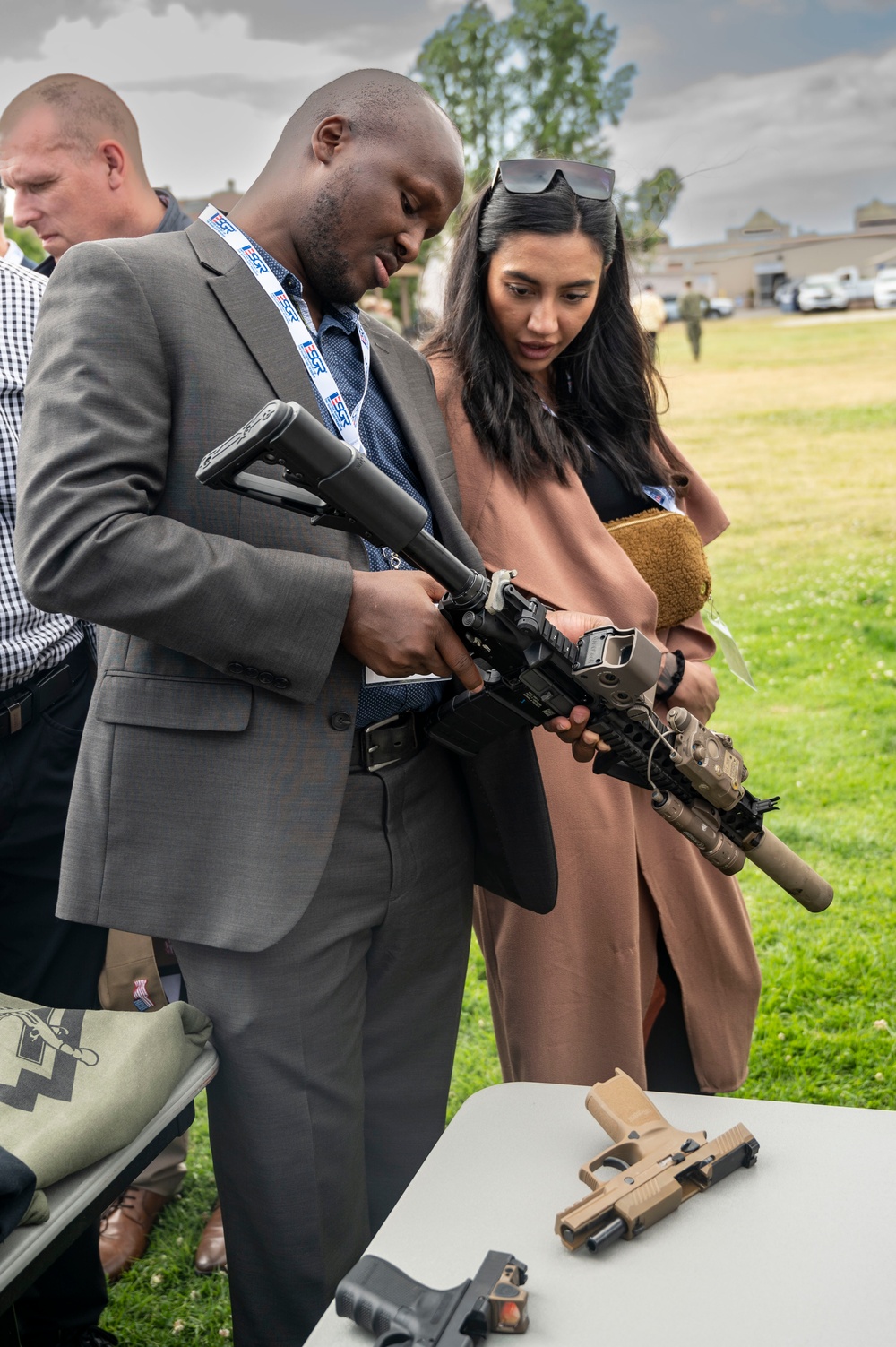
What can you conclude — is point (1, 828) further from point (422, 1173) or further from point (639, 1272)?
point (639, 1272)

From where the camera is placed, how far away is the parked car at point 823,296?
78.8 feet

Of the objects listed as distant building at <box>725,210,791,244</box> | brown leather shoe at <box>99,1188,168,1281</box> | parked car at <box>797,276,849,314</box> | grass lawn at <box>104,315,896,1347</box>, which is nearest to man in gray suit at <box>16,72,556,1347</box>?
brown leather shoe at <box>99,1188,168,1281</box>

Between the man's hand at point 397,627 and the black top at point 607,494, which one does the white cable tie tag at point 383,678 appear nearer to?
the man's hand at point 397,627

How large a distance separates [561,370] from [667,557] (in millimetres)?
497

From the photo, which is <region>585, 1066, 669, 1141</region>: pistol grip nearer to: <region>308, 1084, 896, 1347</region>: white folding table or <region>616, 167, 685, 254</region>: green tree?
<region>308, 1084, 896, 1347</region>: white folding table

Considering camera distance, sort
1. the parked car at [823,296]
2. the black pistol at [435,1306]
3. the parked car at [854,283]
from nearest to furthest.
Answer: the black pistol at [435,1306] < the parked car at [823,296] < the parked car at [854,283]

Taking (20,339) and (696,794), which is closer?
(696,794)

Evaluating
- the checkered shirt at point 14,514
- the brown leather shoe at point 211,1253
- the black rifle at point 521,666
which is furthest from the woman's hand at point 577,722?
the brown leather shoe at point 211,1253

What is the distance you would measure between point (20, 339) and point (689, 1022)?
1972mm

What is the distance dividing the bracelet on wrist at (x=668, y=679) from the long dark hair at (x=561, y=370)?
0.39 meters

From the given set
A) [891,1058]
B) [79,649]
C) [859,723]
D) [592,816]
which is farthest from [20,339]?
[859,723]

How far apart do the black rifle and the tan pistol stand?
0.52 m

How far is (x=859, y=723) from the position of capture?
233 inches

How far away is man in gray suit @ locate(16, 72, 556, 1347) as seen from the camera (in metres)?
1.55
